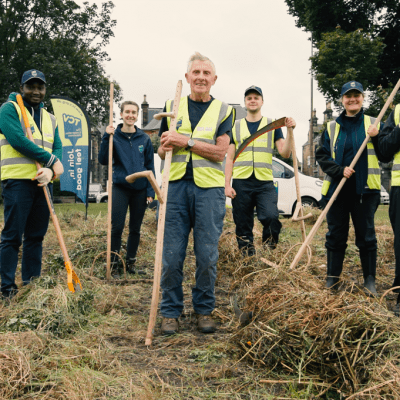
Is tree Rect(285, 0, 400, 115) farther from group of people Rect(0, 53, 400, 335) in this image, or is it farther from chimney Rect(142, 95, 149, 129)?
chimney Rect(142, 95, 149, 129)

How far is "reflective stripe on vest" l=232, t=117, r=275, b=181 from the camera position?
16.1ft

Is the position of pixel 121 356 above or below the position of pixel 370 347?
below

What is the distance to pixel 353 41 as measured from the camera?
1838 centimetres

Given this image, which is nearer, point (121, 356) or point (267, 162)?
point (121, 356)

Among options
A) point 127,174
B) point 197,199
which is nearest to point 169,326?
point 197,199

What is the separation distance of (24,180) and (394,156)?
3384 mm

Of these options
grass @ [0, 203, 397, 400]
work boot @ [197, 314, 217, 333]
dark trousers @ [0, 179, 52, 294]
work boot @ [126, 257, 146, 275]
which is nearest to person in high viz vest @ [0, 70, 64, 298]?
dark trousers @ [0, 179, 52, 294]

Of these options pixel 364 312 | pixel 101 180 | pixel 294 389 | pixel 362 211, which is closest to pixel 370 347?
pixel 364 312

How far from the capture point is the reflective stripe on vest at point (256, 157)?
16.1 feet

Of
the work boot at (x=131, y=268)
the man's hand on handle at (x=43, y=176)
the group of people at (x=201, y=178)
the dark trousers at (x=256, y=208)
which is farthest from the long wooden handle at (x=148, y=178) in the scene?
the work boot at (x=131, y=268)

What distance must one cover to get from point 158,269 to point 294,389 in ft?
3.95

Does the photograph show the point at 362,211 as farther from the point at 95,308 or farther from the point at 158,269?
the point at 95,308

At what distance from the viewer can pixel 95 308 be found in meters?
3.78

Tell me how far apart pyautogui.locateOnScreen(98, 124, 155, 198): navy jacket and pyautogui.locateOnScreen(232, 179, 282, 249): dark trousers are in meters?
1.20
